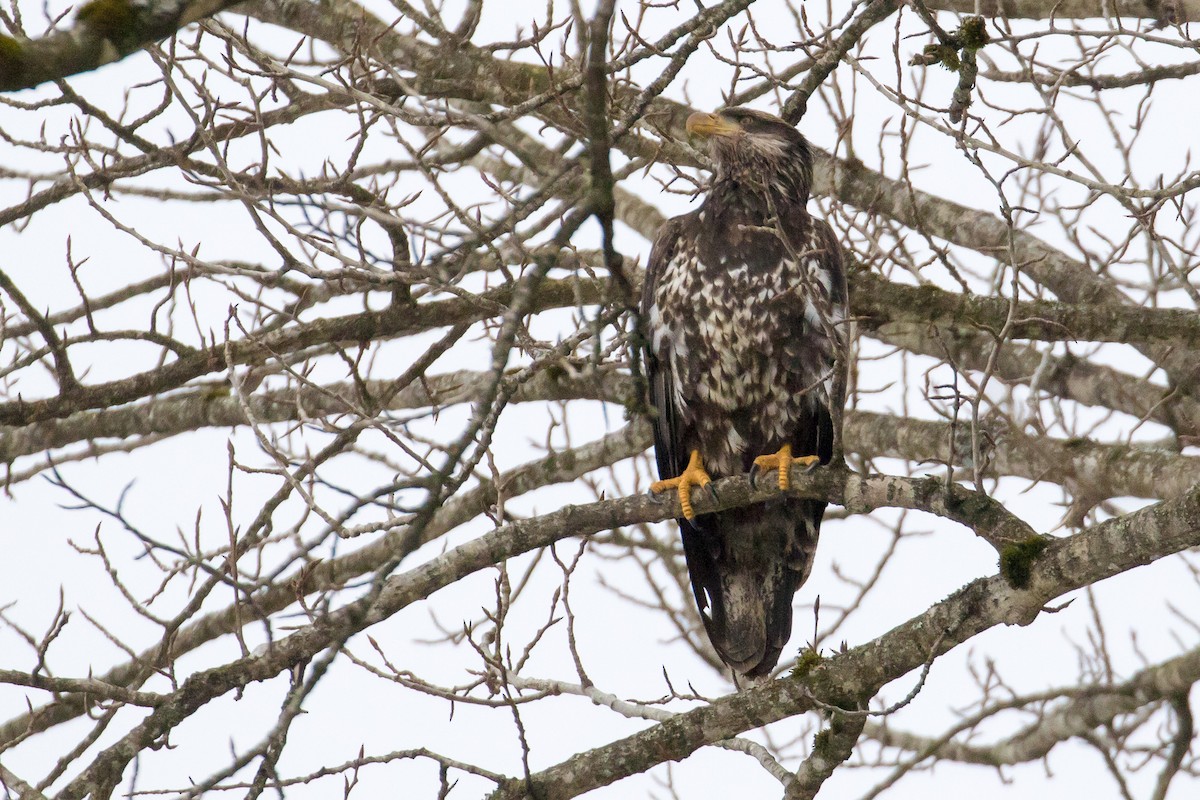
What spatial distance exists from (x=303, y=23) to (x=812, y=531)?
11.4 feet

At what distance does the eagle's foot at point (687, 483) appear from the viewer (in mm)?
5013

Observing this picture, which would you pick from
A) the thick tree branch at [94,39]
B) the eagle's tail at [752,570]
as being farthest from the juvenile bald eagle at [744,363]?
the thick tree branch at [94,39]

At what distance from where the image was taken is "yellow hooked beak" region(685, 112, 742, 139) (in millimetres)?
5863

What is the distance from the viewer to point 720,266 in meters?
5.43

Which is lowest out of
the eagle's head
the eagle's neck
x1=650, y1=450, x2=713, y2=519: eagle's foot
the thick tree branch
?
the thick tree branch

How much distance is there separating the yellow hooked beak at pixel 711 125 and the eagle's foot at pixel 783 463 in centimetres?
152

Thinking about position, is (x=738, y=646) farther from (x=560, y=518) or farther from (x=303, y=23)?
(x=303, y=23)

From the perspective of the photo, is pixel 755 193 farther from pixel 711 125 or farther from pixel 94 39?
pixel 94 39

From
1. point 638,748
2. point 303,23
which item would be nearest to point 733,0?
point 638,748

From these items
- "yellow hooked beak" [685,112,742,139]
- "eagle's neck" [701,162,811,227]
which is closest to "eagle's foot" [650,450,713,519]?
"eagle's neck" [701,162,811,227]

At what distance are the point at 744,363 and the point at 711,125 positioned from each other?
4.03 feet

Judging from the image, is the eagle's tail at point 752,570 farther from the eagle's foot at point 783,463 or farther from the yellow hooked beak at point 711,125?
the yellow hooked beak at point 711,125

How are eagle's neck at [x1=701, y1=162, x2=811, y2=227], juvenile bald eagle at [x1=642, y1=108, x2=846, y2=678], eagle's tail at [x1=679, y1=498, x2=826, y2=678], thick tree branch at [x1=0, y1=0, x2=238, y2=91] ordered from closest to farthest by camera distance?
thick tree branch at [x1=0, y1=0, x2=238, y2=91], juvenile bald eagle at [x1=642, y1=108, x2=846, y2=678], eagle's neck at [x1=701, y1=162, x2=811, y2=227], eagle's tail at [x1=679, y1=498, x2=826, y2=678]

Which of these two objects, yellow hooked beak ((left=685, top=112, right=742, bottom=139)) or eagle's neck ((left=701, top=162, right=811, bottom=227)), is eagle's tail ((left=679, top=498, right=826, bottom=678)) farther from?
yellow hooked beak ((left=685, top=112, right=742, bottom=139))
